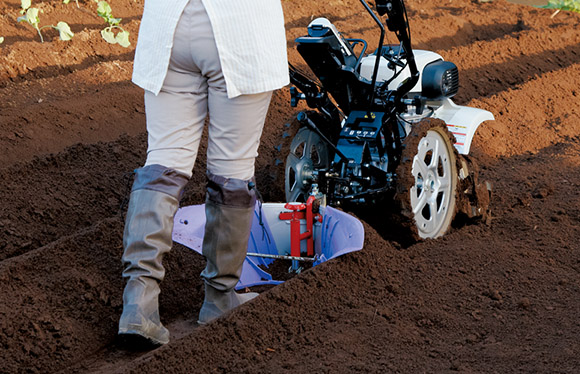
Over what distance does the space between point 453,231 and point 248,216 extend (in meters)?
1.93

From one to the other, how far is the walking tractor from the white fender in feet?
0.96

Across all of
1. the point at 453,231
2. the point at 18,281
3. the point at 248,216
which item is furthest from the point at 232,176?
the point at 453,231

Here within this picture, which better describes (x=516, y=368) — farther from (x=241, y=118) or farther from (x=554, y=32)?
(x=554, y=32)

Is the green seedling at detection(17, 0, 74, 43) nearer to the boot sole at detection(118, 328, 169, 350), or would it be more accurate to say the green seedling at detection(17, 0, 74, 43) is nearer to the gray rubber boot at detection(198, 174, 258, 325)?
the gray rubber boot at detection(198, 174, 258, 325)

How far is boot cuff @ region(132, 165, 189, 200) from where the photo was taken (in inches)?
118

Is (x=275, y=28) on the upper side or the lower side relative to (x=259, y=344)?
upper

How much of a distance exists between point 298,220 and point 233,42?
121 centimetres

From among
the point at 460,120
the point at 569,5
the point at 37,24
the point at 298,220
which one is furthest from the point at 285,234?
the point at 569,5

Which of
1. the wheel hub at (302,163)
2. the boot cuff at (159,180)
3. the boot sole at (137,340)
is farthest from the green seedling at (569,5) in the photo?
the boot sole at (137,340)

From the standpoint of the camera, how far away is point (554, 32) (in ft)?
34.4

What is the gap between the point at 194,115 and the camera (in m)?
3.08

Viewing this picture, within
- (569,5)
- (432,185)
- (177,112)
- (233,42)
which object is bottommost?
(432,185)

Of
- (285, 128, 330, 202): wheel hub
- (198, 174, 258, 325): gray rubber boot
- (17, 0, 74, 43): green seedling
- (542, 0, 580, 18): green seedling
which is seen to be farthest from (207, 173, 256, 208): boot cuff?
(542, 0, 580, 18): green seedling

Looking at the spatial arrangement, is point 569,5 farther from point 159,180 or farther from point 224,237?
point 159,180
